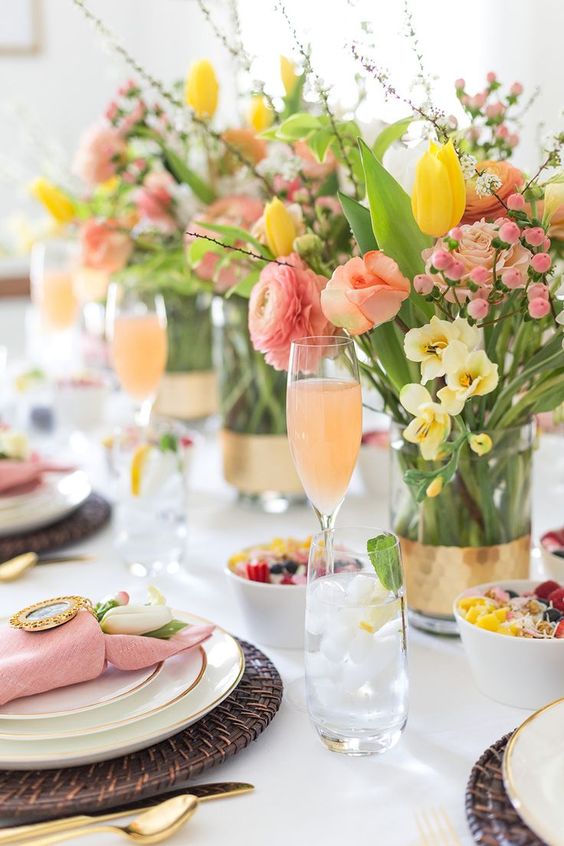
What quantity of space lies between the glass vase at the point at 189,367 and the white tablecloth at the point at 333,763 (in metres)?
0.83

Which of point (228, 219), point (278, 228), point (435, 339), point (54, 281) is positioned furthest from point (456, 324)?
point (54, 281)

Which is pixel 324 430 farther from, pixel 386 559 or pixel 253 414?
pixel 253 414

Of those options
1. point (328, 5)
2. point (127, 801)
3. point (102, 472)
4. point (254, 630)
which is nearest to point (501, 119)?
point (254, 630)

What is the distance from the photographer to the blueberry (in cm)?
97

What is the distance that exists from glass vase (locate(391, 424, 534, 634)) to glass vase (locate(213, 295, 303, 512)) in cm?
47

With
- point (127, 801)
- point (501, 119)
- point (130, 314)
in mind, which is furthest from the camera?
point (130, 314)

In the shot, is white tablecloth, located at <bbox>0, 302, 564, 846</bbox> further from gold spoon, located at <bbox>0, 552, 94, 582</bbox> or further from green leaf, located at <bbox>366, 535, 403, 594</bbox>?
green leaf, located at <bbox>366, 535, 403, 594</bbox>

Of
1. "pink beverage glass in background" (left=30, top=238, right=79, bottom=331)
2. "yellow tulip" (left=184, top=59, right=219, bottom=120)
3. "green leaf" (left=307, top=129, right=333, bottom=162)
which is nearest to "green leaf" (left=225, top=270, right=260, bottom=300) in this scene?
"green leaf" (left=307, top=129, right=333, bottom=162)

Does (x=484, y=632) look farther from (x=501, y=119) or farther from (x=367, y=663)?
(x=501, y=119)

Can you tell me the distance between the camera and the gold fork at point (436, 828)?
0.76m

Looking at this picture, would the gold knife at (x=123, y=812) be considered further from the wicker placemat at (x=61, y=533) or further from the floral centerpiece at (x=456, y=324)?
the wicker placemat at (x=61, y=533)

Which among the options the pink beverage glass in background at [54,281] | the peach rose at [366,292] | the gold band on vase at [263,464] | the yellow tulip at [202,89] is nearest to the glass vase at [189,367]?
the pink beverage glass in background at [54,281]

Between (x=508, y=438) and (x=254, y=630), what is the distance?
1.13 feet

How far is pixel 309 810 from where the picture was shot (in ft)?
2.64
